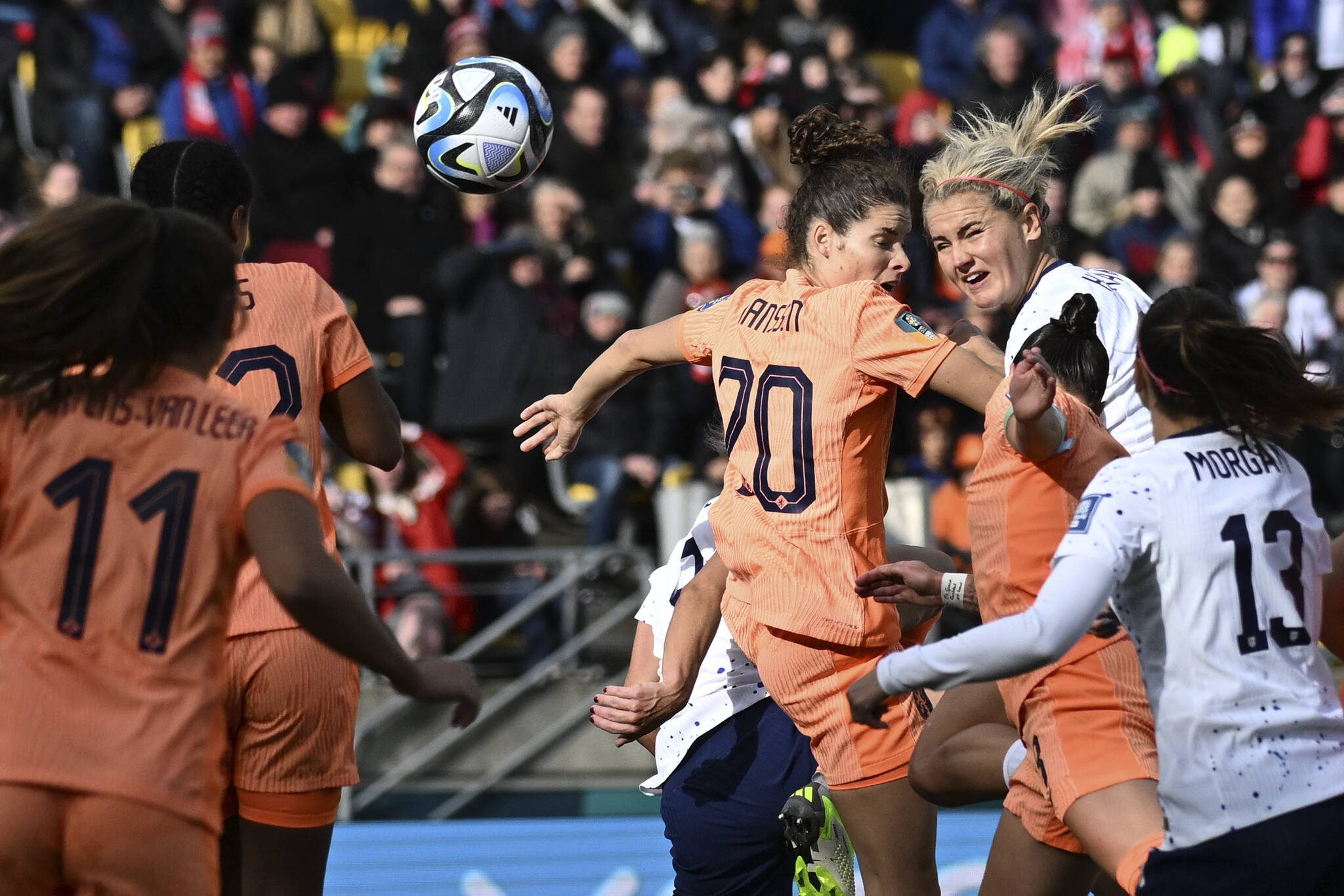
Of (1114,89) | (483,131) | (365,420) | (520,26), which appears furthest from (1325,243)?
(365,420)

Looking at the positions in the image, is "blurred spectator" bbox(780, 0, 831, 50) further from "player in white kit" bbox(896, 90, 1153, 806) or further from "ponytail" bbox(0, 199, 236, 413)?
"ponytail" bbox(0, 199, 236, 413)

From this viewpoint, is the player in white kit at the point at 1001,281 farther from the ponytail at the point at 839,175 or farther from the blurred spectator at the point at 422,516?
the blurred spectator at the point at 422,516

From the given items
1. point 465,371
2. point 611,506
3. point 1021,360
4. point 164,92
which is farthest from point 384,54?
point 1021,360

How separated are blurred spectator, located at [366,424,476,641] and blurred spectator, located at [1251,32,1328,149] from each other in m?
6.20

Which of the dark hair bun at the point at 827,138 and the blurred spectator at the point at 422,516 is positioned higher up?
the dark hair bun at the point at 827,138

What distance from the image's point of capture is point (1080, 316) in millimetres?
3895

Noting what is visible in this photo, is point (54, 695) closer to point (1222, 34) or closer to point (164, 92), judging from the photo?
point (164, 92)

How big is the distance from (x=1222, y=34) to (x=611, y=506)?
6.88 meters

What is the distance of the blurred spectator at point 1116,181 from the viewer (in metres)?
11.1

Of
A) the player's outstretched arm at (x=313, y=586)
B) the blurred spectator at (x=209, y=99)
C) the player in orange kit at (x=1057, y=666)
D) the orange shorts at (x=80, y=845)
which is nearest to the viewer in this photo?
the orange shorts at (x=80, y=845)

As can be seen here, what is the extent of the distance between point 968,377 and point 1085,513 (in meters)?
0.90

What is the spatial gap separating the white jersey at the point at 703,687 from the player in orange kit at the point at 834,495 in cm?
48

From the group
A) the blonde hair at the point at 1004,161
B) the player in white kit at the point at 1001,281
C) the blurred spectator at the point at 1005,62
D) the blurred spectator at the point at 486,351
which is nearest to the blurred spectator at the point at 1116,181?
the blurred spectator at the point at 1005,62

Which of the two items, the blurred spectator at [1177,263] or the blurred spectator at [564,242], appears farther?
the blurred spectator at [1177,263]
